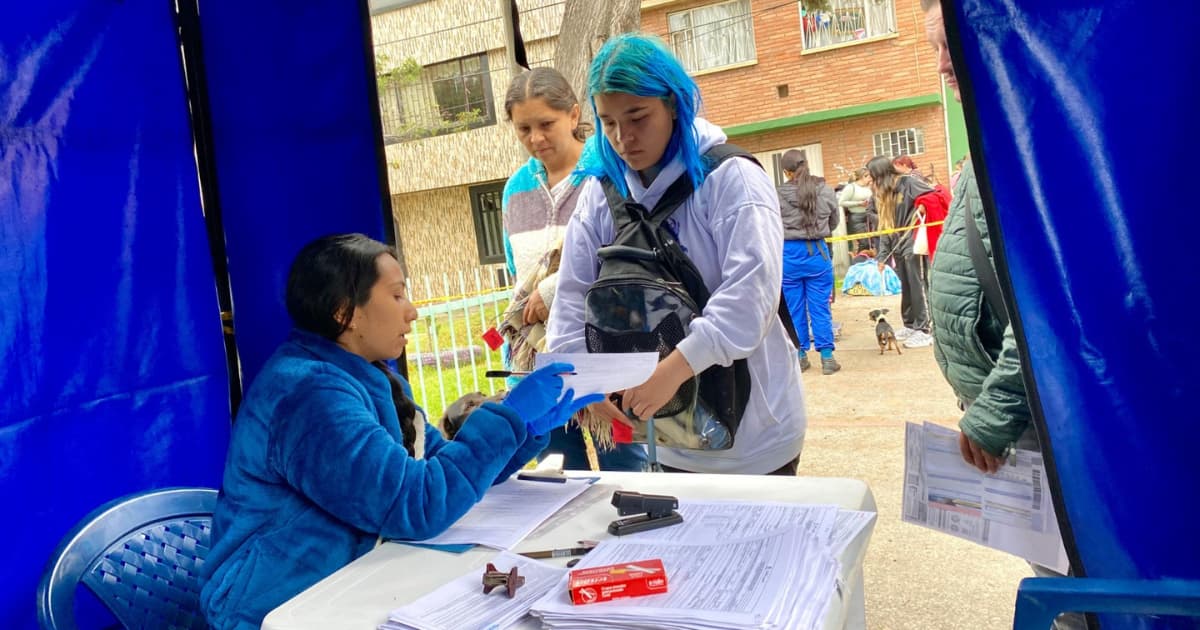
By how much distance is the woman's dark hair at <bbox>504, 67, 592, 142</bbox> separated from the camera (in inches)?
113

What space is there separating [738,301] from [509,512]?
0.67 m

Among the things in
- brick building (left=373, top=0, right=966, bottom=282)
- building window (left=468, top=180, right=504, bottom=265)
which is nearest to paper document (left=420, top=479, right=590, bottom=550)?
brick building (left=373, top=0, right=966, bottom=282)

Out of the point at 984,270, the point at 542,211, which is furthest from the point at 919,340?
the point at 984,270

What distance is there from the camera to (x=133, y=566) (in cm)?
199

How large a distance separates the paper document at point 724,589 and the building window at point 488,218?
1244cm

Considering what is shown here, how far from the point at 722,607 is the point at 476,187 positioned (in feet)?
45.0

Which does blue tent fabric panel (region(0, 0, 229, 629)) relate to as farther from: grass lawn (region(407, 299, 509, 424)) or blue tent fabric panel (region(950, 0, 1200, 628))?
grass lawn (region(407, 299, 509, 424))

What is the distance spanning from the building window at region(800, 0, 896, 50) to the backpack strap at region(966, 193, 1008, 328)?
14233mm

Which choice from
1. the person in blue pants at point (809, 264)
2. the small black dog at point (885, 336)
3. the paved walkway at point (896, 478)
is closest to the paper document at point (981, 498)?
the paved walkway at point (896, 478)

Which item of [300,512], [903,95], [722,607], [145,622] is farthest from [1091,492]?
[903,95]

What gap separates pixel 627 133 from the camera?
213 cm

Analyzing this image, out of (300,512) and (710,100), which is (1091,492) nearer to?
(300,512)

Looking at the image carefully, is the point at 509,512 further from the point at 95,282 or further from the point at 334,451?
the point at 95,282

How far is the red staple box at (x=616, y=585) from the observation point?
124 cm
